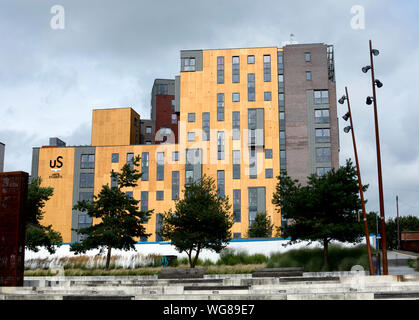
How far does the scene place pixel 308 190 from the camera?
3441cm

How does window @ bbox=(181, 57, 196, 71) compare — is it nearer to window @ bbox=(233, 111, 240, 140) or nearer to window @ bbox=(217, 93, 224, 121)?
window @ bbox=(217, 93, 224, 121)

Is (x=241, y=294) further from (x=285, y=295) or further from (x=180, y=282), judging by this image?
(x=180, y=282)

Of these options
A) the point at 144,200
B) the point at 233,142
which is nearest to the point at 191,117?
the point at 233,142

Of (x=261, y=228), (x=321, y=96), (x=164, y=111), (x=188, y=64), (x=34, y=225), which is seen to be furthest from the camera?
(x=164, y=111)

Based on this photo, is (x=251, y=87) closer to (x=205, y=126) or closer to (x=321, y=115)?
(x=205, y=126)

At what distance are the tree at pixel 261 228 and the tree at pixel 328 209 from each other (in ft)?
92.7

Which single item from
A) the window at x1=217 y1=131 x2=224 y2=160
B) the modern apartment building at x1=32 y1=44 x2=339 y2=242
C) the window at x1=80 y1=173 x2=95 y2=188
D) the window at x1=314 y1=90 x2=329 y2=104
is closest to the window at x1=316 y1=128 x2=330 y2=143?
the modern apartment building at x1=32 y1=44 x2=339 y2=242

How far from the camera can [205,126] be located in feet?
244

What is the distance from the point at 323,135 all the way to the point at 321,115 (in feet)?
10.2

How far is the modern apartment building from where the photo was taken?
238ft

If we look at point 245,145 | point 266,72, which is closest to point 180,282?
point 245,145

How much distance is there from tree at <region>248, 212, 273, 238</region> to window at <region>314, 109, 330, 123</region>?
59.1 feet

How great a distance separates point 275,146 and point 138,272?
1739 inches

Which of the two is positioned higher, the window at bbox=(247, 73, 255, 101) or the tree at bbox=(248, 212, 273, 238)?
the window at bbox=(247, 73, 255, 101)
